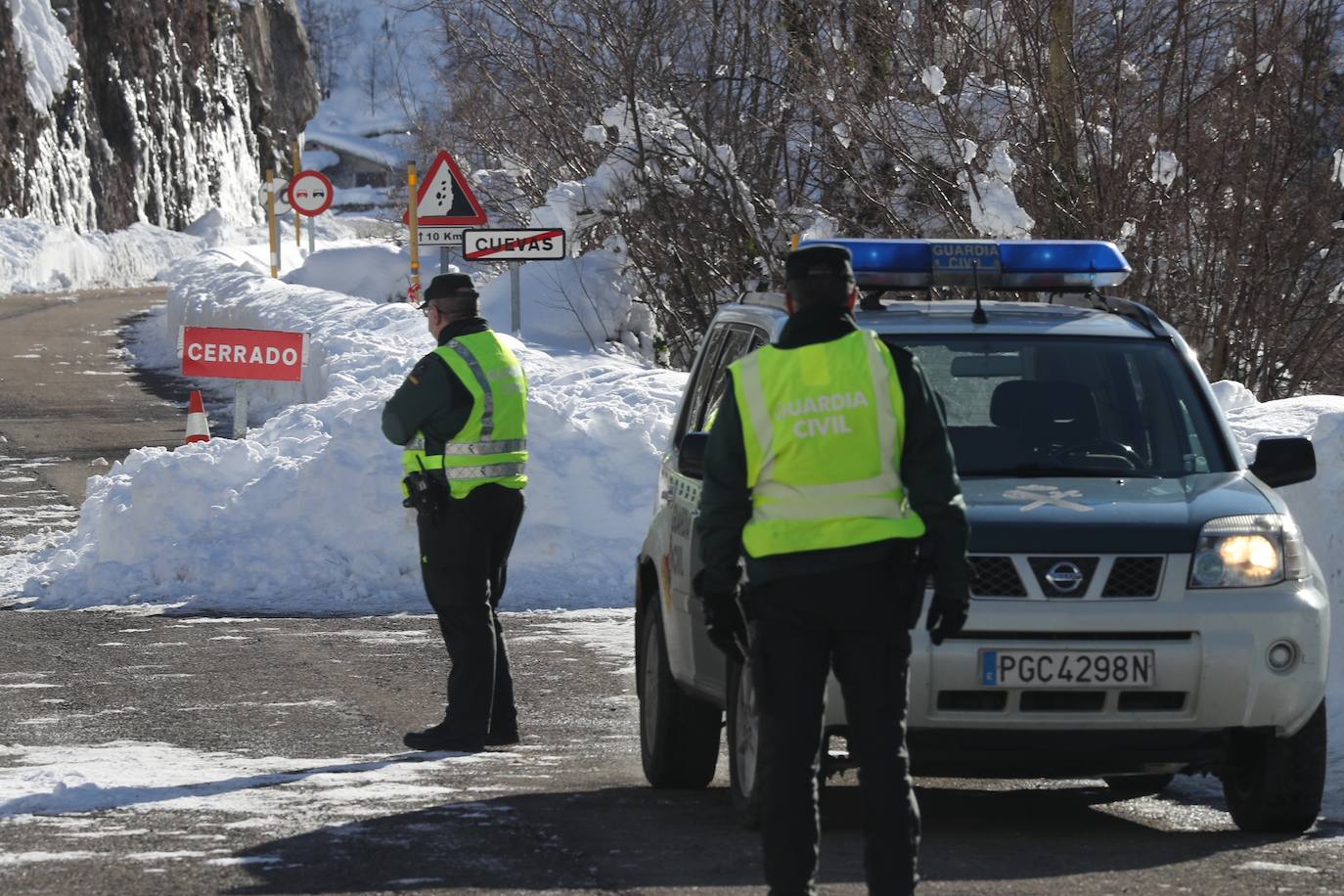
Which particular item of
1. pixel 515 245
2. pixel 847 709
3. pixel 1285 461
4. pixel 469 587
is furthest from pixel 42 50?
pixel 847 709

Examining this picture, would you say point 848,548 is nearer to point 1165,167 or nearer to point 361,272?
point 1165,167

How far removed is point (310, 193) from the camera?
33812mm

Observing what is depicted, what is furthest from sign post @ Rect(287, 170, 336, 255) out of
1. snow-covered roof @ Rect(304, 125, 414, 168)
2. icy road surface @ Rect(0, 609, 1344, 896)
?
snow-covered roof @ Rect(304, 125, 414, 168)

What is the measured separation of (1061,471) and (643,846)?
5.67 ft

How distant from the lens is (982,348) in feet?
23.6

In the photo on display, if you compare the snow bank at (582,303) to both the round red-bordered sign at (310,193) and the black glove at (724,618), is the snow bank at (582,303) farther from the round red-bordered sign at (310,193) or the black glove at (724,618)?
the black glove at (724,618)

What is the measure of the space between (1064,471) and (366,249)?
2680cm

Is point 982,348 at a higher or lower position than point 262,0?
lower

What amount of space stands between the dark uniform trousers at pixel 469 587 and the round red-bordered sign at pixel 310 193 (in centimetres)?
2540

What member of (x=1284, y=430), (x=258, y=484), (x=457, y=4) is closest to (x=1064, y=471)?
(x=1284, y=430)

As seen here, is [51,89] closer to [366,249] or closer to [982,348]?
[366,249]

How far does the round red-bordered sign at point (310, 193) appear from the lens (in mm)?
33531

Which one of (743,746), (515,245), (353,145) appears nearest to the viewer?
(743,746)

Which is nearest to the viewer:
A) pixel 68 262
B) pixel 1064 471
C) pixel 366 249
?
pixel 1064 471
